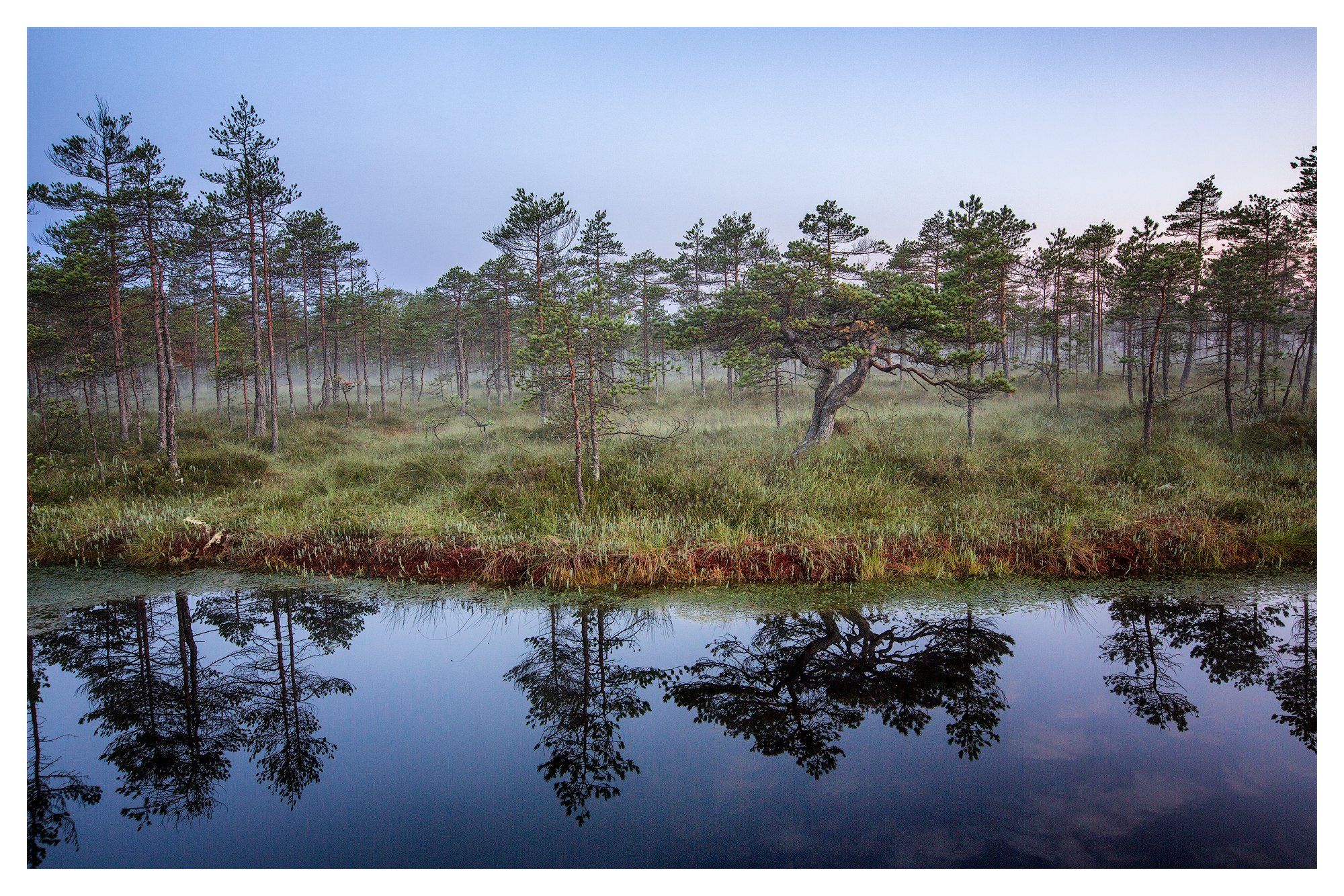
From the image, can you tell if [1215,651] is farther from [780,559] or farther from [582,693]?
[582,693]

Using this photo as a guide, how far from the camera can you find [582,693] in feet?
20.2

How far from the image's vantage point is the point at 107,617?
802 cm

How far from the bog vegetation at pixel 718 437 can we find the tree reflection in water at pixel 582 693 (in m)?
1.56

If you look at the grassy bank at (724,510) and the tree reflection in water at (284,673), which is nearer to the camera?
the tree reflection in water at (284,673)

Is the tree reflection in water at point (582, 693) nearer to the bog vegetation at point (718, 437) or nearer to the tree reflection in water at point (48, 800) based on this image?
the bog vegetation at point (718, 437)

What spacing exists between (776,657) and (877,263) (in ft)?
66.3

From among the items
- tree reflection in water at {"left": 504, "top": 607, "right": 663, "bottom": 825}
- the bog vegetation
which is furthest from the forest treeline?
tree reflection in water at {"left": 504, "top": 607, "right": 663, "bottom": 825}

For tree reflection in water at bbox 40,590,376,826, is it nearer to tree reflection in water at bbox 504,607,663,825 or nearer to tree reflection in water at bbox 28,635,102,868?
tree reflection in water at bbox 28,635,102,868

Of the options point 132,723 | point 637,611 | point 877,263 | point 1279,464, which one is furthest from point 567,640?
point 877,263

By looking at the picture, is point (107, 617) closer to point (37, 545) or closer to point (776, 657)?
point (37, 545)

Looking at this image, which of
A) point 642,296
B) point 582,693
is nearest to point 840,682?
point 582,693

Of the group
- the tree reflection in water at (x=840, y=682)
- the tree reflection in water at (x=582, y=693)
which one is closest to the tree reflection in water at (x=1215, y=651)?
the tree reflection in water at (x=840, y=682)

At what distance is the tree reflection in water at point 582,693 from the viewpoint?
191 inches

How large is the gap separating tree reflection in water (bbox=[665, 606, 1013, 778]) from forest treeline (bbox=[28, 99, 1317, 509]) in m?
5.49
